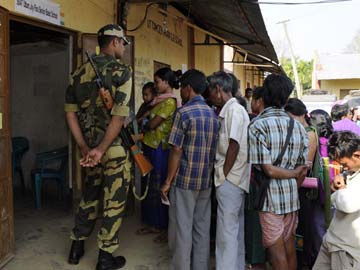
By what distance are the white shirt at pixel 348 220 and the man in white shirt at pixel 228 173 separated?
0.76 metres

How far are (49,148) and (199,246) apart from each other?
134 inches

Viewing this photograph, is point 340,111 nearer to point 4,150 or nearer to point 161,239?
point 161,239

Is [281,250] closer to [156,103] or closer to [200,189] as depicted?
[200,189]

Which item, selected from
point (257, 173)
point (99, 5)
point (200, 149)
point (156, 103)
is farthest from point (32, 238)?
point (99, 5)

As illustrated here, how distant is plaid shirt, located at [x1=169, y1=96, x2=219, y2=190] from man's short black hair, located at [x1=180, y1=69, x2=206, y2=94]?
0.07m

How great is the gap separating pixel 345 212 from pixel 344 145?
0.40 metres

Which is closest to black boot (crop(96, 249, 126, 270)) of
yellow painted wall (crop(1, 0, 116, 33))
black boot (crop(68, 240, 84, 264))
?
black boot (crop(68, 240, 84, 264))

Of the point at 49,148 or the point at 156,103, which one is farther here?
the point at 49,148

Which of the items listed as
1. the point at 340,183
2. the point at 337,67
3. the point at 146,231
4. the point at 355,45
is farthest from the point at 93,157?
the point at 355,45

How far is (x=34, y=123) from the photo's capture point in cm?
579

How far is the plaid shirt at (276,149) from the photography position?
2547mm

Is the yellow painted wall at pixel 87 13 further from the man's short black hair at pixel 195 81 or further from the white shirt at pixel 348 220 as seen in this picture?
the white shirt at pixel 348 220

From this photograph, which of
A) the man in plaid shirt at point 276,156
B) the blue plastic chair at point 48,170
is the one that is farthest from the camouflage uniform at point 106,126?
the blue plastic chair at point 48,170

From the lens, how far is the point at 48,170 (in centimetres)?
498
